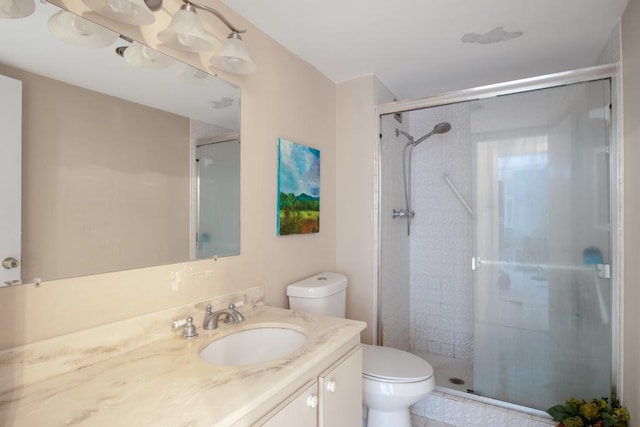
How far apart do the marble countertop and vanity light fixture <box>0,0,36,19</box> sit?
1.01 metres

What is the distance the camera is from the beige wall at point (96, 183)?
3.09 ft

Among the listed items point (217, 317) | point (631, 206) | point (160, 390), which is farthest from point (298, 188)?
point (631, 206)

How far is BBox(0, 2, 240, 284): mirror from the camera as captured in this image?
37.0 inches

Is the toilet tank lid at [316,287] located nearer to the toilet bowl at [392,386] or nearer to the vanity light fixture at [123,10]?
the toilet bowl at [392,386]

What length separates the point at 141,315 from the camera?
117 centimetres

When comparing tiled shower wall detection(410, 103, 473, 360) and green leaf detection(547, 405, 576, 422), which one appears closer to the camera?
green leaf detection(547, 405, 576, 422)

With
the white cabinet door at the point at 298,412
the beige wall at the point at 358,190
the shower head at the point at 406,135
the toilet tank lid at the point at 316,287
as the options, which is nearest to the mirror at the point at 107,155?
the toilet tank lid at the point at 316,287

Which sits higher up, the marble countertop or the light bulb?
the light bulb

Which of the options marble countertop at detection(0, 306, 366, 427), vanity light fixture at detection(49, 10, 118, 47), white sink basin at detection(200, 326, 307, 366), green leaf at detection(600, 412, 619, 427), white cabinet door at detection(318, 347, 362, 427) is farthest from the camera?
green leaf at detection(600, 412, 619, 427)

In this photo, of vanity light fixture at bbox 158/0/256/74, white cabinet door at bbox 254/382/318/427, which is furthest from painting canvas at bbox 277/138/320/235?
white cabinet door at bbox 254/382/318/427

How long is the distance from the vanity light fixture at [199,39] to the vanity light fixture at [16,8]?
0.36 meters

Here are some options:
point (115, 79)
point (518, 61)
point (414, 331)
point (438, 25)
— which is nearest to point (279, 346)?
point (115, 79)

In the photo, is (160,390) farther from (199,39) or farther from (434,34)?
(434,34)

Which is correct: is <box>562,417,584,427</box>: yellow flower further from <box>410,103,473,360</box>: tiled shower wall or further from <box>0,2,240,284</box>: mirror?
<box>0,2,240,284</box>: mirror
